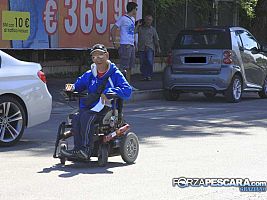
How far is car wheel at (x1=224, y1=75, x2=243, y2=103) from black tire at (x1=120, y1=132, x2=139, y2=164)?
757 centimetres

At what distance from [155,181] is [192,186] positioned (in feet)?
1.41

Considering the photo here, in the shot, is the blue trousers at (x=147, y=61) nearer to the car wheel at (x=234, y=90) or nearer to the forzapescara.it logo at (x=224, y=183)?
the car wheel at (x=234, y=90)

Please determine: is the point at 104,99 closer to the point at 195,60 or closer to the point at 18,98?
the point at 18,98

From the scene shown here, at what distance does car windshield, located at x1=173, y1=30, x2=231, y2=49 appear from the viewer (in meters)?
15.3

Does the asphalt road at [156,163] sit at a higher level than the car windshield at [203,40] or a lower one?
lower

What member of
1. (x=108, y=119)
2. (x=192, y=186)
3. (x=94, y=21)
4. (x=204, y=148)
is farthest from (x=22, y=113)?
(x=94, y=21)

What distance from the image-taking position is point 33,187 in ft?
21.7

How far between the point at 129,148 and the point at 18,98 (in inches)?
82.9

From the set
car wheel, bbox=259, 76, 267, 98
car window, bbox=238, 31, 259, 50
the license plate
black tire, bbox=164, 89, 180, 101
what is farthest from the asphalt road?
car wheel, bbox=259, 76, 267, 98

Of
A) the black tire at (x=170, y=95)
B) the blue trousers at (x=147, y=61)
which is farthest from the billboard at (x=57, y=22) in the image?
the black tire at (x=170, y=95)

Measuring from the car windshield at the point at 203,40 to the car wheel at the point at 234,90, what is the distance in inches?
33.4

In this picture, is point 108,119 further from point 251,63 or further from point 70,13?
point 70,13

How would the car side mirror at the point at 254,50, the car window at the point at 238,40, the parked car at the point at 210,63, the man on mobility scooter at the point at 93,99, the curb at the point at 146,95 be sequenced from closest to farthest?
1. the man on mobility scooter at the point at 93,99
2. the parked car at the point at 210,63
3. the car window at the point at 238,40
4. the curb at the point at 146,95
5. the car side mirror at the point at 254,50

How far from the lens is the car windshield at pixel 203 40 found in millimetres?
15297
